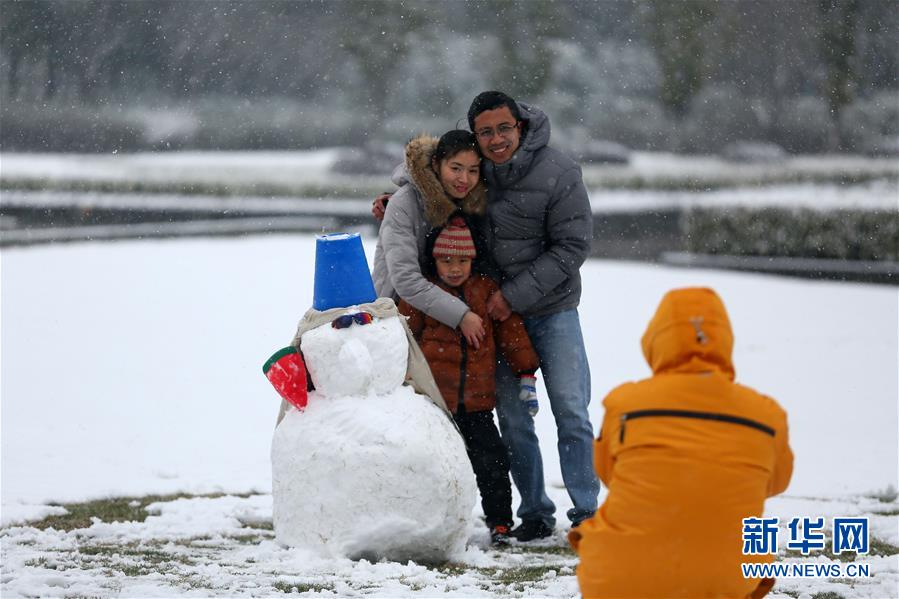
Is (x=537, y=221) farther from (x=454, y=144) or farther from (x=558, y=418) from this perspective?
(x=558, y=418)

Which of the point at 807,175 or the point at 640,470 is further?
the point at 807,175

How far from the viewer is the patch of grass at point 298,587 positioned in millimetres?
4117

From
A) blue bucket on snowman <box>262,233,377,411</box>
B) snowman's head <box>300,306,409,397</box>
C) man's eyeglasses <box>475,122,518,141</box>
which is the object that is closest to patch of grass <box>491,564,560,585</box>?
snowman's head <box>300,306,409,397</box>

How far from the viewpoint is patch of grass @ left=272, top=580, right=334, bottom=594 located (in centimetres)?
412

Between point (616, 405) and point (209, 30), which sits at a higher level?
point (209, 30)

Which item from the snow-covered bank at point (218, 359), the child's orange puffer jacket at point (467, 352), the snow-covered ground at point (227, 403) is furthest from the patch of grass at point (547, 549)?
the snow-covered bank at point (218, 359)

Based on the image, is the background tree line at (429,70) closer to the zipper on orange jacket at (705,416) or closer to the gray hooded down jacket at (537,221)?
the gray hooded down jacket at (537,221)

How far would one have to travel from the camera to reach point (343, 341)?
4574mm

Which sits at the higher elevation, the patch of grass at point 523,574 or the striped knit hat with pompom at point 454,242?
the striped knit hat with pompom at point 454,242

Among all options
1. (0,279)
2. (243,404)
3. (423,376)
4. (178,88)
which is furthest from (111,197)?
(423,376)

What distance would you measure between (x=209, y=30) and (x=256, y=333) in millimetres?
13518

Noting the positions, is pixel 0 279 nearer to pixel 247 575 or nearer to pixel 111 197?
pixel 111 197

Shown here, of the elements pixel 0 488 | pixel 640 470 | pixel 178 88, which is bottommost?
pixel 0 488

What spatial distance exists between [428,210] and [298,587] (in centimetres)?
159
